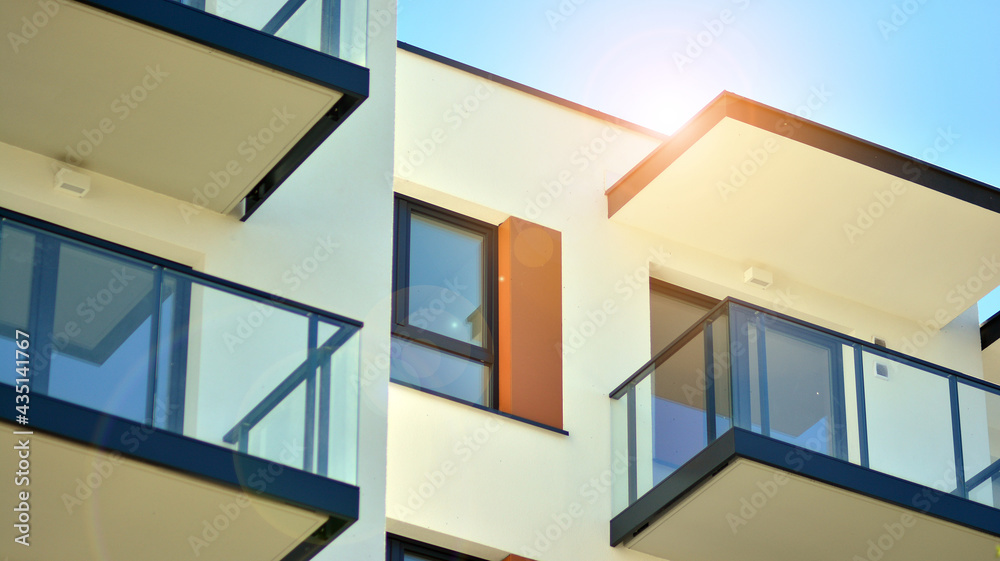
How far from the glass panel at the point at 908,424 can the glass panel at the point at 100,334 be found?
5.06 metres

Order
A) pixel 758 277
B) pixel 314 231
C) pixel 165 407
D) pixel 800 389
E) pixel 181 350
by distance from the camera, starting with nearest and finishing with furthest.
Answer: pixel 165 407 → pixel 181 350 → pixel 314 231 → pixel 800 389 → pixel 758 277

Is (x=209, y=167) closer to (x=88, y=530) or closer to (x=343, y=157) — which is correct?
(x=343, y=157)

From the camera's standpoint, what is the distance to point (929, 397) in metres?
9.97

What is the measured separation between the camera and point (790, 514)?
30.9 ft

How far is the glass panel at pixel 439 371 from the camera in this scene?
32.1 feet

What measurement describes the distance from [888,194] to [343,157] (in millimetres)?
4457

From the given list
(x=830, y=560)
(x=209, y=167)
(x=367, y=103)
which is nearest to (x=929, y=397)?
(x=830, y=560)

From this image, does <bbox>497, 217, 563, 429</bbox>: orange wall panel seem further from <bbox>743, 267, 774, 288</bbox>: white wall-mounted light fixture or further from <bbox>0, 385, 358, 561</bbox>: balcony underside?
<bbox>0, 385, 358, 561</bbox>: balcony underside

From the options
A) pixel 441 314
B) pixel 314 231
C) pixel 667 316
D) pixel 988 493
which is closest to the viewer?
pixel 314 231

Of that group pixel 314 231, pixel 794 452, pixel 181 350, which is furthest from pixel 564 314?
pixel 181 350

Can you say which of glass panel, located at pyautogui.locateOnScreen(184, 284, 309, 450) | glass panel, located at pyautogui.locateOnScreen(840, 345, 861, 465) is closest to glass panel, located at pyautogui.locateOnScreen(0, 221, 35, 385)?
glass panel, located at pyautogui.locateOnScreen(184, 284, 309, 450)

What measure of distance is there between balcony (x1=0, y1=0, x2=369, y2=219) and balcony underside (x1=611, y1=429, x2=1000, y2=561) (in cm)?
332

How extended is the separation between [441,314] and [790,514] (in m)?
2.82

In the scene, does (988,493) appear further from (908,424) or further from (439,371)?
(439,371)
